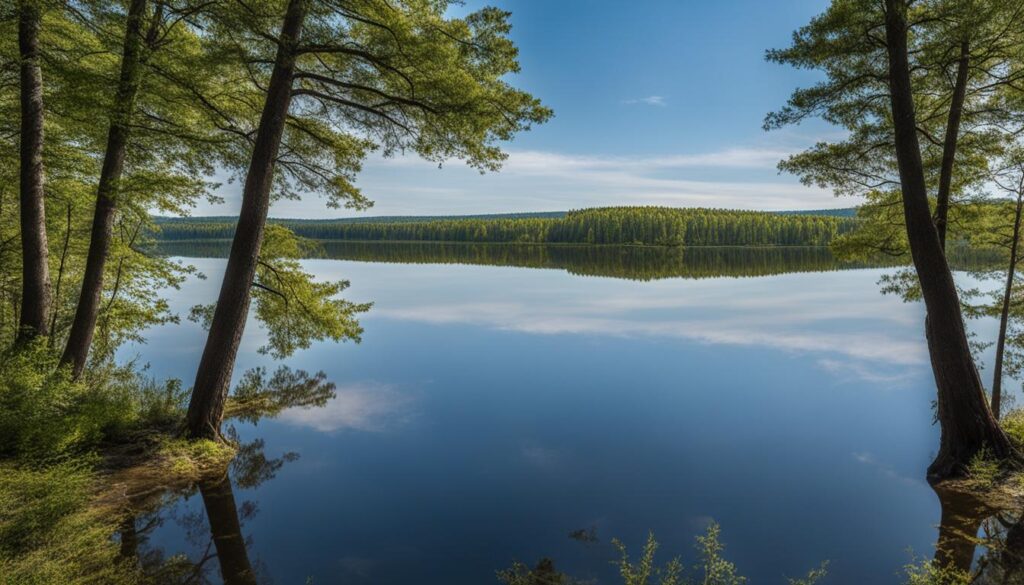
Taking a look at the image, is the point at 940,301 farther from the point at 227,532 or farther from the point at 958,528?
the point at 227,532

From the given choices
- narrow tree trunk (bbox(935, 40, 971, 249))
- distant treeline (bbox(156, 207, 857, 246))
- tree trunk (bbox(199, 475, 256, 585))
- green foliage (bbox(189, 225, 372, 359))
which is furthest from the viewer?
distant treeline (bbox(156, 207, 857, 246))

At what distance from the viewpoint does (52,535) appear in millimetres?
4586

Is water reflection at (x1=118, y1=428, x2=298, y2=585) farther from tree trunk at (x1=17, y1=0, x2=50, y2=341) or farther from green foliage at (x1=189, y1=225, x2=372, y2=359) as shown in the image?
tree trunk at (x1=17, y1=0, x2=50, y2=341)

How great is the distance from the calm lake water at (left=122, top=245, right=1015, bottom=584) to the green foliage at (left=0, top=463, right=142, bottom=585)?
0.88m

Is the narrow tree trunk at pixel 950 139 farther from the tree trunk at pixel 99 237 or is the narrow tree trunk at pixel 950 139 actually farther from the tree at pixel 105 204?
the tree trunk at pixel 99 237

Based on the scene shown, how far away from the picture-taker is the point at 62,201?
31.8ft

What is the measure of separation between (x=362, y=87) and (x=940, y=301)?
952cm

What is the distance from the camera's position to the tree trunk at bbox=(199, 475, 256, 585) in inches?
218

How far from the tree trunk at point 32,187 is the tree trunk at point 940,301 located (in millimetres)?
12914

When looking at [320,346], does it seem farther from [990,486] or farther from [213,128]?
[990,486]

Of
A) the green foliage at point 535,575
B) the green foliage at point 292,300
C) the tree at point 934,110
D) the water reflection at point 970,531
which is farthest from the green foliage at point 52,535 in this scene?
the tree at point 934,110

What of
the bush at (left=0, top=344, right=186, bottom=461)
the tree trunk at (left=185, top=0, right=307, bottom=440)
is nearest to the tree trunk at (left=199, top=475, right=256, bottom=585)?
the tree trunk at (left=185, top=0, right=307, bottom=440)

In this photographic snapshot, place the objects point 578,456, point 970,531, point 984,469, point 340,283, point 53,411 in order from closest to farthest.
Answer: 1. point 970,531
2. point 53,411
3. point 984,469
4. point 578,456
5. point 340,283

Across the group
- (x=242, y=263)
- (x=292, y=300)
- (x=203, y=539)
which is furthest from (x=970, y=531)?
(x=292, y=300)
